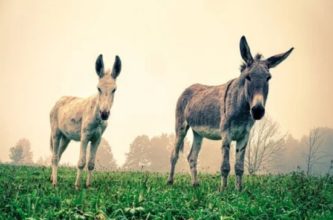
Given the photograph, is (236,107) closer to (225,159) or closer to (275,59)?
(225,159)

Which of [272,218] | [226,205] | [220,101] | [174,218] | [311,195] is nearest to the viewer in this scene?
[174,218]

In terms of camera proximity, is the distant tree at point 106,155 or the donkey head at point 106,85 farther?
the distant tree at point 106,155

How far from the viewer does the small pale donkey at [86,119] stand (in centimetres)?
1137

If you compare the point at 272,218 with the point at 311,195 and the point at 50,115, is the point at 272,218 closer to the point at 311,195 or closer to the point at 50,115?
the point at 311,195

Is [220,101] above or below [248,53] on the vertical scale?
below

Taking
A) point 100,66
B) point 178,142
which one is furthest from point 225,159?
point 100,66

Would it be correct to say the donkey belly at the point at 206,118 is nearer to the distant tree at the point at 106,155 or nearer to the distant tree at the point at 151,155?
the distant tree at the point at 151,155

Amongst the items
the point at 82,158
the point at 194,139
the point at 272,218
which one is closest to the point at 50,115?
the point at 82,158

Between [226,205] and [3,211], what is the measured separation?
422 centimetres

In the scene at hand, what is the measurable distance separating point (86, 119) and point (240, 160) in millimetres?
4489

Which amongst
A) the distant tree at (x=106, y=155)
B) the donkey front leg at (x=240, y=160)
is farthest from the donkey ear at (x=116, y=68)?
the distant tree at (x=106, y=155)

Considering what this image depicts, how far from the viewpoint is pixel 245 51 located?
1084cm

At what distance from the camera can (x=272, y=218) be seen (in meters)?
7.52

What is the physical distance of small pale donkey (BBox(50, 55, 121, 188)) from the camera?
37.3 feet
